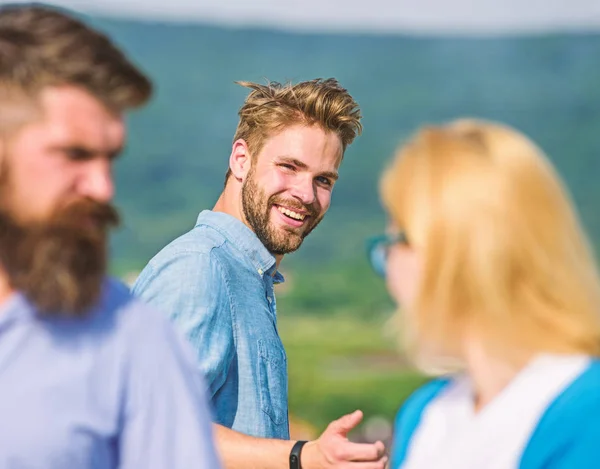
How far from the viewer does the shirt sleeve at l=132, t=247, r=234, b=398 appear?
96.9 inches

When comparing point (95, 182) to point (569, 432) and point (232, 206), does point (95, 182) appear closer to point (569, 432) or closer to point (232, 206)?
point (569, 432)

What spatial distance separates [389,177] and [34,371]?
663mm

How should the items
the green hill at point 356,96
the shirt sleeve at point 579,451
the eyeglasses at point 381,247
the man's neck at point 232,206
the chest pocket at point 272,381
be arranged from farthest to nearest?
the green hill at point 356,96
the man's neck at point 232,206
the chest pocket at point 272,381
the eyeglasses at point 381,247
the shirt sleeve at point 579,451

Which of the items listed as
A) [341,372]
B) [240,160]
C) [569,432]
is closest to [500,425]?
[569,432]

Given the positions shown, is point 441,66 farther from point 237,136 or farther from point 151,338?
point 151,338

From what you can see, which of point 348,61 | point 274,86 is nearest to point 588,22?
point 348,61

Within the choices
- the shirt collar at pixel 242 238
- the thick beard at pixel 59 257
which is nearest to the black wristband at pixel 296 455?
the shirt collar at pixel 242 238

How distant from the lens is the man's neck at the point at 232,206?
292 centimetres

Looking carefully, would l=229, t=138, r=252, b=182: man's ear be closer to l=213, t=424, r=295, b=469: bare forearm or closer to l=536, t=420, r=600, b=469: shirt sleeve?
l=213, t=424, r=295, b=469: bare forearm

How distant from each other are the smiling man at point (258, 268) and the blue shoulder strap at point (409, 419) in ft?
1.23

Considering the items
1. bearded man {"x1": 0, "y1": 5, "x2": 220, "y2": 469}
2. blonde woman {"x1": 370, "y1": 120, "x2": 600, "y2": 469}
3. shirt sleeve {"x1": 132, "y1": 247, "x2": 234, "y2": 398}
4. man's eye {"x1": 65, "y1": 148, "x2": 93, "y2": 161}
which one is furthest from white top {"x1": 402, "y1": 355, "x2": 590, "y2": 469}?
shirt sleeve {"x1": 132, "y1": 247, "x2": 234, "y2": 398}

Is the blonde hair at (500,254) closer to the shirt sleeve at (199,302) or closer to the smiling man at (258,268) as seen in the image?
the smiling man at (258,268)

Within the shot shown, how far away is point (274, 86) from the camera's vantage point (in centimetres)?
311

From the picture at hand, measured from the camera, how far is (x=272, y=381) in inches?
104
